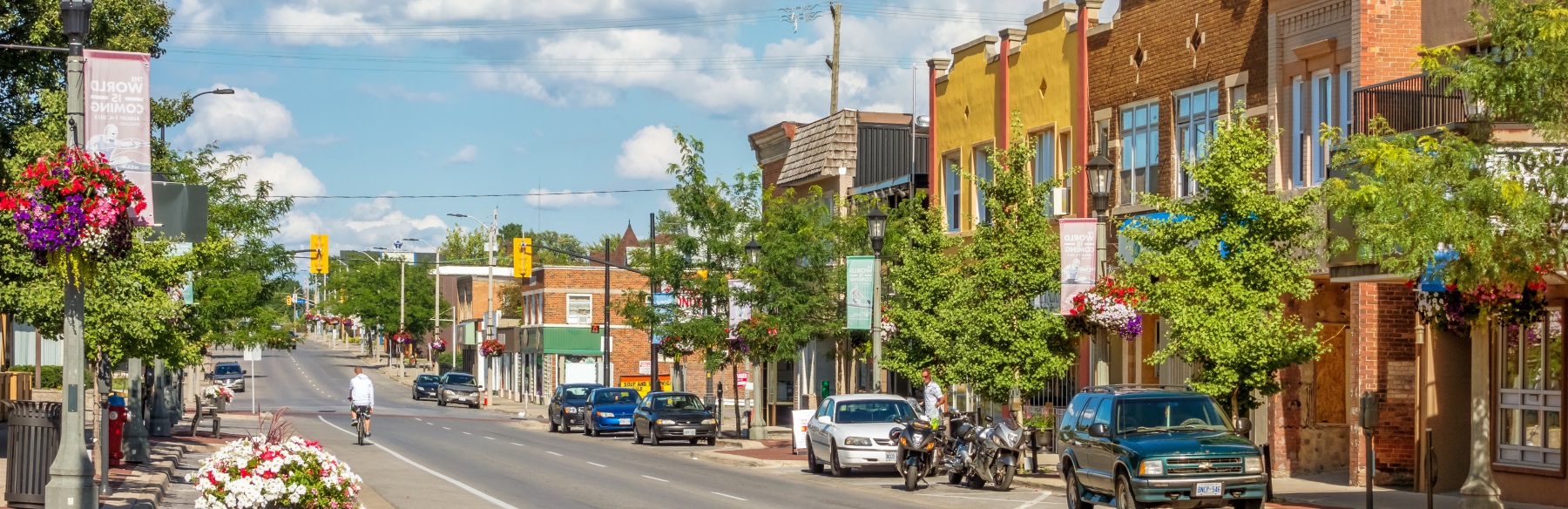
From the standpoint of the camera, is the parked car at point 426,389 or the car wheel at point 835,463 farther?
the parked car at point 426,389

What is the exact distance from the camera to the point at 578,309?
81875 mm

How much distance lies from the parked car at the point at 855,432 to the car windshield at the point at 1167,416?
878 cm

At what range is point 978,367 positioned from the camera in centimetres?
2725

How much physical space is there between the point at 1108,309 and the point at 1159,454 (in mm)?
7655

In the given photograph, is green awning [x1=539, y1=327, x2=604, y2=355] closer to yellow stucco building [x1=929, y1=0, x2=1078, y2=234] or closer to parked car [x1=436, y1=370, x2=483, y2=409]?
parked car [x1=436, y1=370, x2=483, y2=409]

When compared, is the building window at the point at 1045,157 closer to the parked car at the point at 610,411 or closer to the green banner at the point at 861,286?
the green banner at the point at 861,286

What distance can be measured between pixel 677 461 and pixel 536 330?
49.0 m

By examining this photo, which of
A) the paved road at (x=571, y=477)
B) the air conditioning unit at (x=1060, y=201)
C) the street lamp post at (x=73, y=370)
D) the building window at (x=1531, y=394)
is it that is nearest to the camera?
the street lamp post at (x=73, y=370)

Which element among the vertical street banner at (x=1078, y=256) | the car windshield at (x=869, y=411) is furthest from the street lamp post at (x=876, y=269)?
the vertical street banner at (x=1078, y=256)

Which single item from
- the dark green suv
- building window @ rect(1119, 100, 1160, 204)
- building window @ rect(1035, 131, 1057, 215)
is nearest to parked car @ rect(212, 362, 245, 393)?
building window @ rect(1035, 131, 1057, 215)

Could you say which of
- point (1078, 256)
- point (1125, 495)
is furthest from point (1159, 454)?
point (1078, 256)

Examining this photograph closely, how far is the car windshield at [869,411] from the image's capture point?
28672 mm

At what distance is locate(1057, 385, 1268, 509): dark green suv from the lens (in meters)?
17.8

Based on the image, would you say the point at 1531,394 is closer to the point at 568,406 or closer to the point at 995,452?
the point at 995,452
